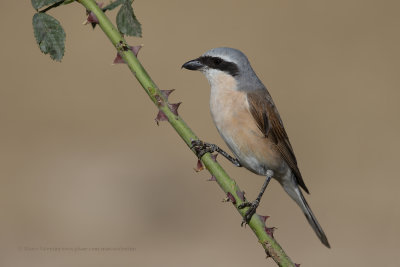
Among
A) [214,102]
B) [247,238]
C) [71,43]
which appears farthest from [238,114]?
[71,43]

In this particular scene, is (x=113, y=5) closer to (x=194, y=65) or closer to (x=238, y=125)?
(x=194, y=65)

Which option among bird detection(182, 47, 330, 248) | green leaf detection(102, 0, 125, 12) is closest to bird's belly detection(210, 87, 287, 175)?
bird detection(182, 47, 330, 248)

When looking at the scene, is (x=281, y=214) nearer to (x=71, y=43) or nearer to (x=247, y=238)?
(x=247, y=238)

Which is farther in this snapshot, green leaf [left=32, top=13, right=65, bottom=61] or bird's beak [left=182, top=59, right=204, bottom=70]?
bird's beak [left=182, top=59, right=204, bottom=70]

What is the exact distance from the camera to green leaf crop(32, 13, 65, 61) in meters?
1.57

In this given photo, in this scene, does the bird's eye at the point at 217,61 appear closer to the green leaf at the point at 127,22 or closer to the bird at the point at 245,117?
the bird at the point at 245,117

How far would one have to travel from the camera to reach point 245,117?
3422 mm

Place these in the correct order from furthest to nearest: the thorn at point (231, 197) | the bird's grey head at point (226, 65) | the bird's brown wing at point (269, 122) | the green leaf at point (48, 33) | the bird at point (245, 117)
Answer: the bird's brown wing at point (269, 122) < the bird at point (245, 117) < the bird's grey head at point (226, 65) < the thorn at point (231, 197) < the green leaf at point (48, 33)

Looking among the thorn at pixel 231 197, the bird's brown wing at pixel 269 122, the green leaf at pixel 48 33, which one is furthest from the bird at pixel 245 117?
the green leaf at pixel 48 33

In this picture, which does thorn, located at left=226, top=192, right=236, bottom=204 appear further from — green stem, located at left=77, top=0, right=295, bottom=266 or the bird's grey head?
the bird's grey head

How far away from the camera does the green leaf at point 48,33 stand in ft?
5.15

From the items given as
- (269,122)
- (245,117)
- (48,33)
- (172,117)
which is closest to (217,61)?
(245,117)

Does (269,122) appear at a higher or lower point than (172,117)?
lower

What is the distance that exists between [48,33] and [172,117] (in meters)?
0.43
